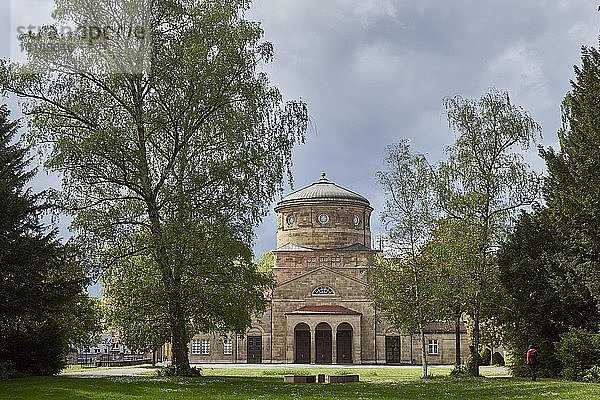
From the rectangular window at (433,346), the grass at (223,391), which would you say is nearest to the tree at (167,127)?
the grass at (223,391)

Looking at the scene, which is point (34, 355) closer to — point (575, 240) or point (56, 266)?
point (56, 266)

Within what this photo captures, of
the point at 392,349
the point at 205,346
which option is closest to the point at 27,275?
the point at 205,346

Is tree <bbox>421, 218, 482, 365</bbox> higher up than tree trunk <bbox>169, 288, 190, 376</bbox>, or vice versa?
tree <bbox>421, 218, 482, 365</bbox>

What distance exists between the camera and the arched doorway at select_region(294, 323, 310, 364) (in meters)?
76.8

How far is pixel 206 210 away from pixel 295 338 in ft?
159

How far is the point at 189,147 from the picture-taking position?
105 feet

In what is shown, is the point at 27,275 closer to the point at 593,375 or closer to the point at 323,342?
the point at 593,375

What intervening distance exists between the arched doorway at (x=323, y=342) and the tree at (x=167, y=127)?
147ft

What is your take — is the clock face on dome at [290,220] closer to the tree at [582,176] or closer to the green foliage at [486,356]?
the green foliage at [486,356]

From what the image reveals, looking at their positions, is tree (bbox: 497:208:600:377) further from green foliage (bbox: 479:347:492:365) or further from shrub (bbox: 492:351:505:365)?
green foliage (bbox: 479:347:492:365)

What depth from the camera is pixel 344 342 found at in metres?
77.1

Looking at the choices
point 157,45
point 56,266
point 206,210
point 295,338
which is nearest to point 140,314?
point 56,266

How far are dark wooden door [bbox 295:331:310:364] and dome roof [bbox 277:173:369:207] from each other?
1398cm

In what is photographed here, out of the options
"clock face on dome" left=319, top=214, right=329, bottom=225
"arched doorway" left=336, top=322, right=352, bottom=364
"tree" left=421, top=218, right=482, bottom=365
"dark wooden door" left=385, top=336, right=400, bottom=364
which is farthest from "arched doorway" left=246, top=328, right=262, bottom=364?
"tree" left=421, top=218, right=482, bottom=365
